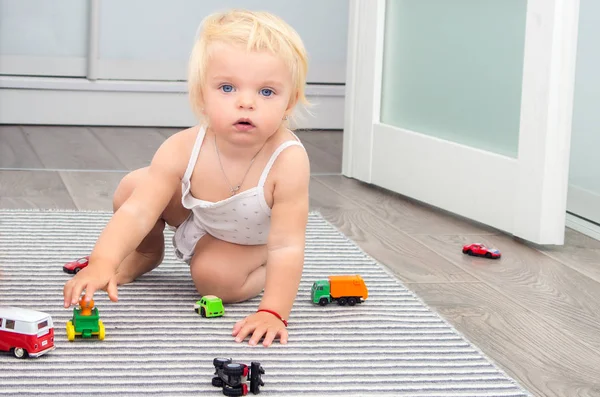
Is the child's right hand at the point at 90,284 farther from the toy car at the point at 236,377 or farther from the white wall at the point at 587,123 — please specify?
the white wall at the point at 587,123

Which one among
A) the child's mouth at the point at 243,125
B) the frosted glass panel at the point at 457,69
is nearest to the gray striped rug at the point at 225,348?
the child's mouth at the point at 243,125

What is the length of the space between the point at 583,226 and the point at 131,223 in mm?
1036

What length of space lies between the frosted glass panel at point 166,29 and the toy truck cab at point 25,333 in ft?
6.83

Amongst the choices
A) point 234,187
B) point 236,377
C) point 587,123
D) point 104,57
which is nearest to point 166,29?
point 104,57

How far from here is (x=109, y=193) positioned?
6.58 feet

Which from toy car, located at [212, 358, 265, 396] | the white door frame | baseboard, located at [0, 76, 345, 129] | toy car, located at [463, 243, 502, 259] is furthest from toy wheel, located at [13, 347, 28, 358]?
baseboard, located at [0, 76, 345, 129]

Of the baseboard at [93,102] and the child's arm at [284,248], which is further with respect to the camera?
the baseboard at [93,102]

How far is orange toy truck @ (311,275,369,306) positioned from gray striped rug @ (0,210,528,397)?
0.01 m

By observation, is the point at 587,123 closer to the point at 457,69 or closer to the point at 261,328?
the point at 457,69

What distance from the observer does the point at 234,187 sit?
1.21 m

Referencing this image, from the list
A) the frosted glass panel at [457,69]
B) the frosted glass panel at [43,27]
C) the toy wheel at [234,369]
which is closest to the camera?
the toy wheel at [234,369]

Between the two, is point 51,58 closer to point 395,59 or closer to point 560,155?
point 395,59

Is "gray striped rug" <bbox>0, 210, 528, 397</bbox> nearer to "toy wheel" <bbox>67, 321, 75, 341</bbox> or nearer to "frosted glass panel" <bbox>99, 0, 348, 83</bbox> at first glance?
"toy wheel" <bbox>67, 321, 75, 341</bbox>

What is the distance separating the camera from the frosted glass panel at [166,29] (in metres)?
2.97
